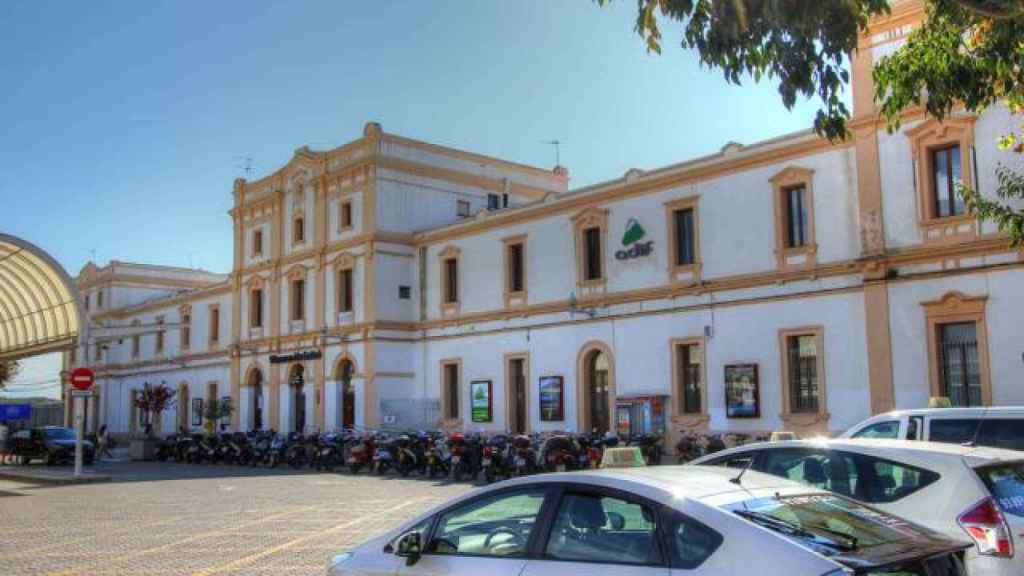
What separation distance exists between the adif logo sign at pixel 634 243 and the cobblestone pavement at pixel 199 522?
9.36m

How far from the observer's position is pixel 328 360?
128 ft

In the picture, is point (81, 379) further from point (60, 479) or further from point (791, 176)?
point (791, 176)

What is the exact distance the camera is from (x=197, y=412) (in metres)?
49.3

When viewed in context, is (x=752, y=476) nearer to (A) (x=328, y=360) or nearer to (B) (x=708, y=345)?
(B) (x=708, y=345)

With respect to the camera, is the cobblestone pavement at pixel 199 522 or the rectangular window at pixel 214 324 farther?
the rectangular window at pixel 214 324

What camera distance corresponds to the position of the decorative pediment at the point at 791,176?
24.9 m

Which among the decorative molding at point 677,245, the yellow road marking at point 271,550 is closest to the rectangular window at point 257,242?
the decorative molding at point 677,245

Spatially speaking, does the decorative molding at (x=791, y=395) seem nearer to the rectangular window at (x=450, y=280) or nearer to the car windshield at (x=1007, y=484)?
the rectangular window at (x=450, y=280)

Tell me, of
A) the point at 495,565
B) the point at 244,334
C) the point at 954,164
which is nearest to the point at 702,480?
the point at 495,565

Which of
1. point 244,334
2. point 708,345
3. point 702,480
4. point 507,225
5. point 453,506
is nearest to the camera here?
point 702,480

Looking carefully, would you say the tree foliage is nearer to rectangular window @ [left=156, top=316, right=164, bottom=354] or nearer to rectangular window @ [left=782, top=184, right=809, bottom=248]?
rectangular window @ [left=782, top=184, right=809, bottom=248]

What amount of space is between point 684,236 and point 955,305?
26.7ft

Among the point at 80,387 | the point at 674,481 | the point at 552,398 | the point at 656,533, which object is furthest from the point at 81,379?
the point at 656,533

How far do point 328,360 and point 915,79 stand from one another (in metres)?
30.9
